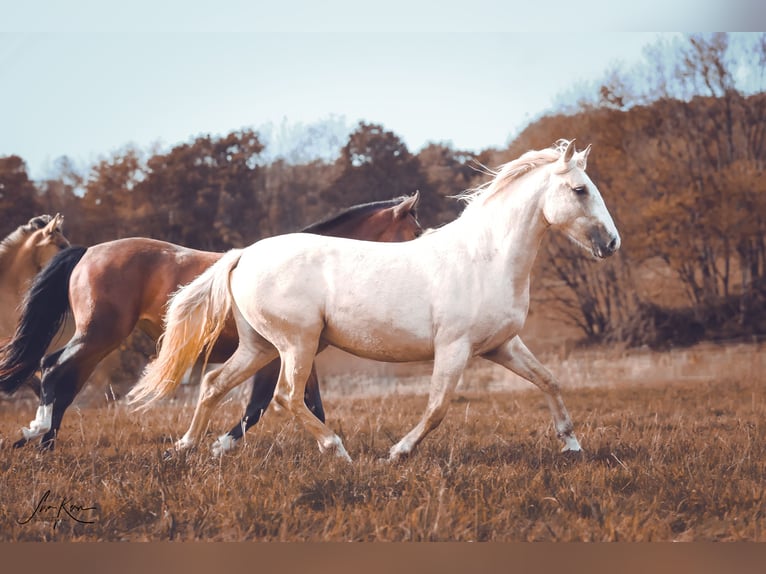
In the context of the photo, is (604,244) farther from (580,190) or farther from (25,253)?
(25,253)

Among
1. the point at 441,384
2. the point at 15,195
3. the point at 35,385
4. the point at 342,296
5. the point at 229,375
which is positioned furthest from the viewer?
the point at 35,385

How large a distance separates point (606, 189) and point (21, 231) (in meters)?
4.24

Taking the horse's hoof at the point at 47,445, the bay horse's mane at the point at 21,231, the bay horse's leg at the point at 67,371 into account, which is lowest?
the horse's hoof at the point at 47,445

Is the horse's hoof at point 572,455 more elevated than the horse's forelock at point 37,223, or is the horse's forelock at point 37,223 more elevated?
the horse's forelock at point 37,223

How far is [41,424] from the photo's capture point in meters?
3.66

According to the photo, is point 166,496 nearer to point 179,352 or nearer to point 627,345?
point 179,352

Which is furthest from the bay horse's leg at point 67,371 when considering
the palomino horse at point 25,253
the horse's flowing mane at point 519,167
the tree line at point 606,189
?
the horse's flowing mane at point 519,167

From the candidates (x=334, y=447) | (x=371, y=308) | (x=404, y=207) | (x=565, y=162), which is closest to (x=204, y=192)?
(x=404, y=207)

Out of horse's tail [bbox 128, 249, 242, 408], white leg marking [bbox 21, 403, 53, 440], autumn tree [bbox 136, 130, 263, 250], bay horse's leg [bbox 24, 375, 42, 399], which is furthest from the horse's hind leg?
bay horse's leg [bbox 24, 375, 42, 399]

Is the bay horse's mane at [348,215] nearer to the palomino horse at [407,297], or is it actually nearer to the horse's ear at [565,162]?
the palomino horse at [407,297]

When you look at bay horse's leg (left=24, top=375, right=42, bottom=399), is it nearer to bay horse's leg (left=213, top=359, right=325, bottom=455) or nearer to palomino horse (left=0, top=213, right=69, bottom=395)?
palomino horse (left=0, top=213, right=69, bottom=395)

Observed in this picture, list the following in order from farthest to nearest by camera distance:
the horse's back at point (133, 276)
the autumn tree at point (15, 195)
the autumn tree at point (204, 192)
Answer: the autumn tree at point (204, 192) → the autumn tree at point (15, 195) → the horse's back at point (133, 276)

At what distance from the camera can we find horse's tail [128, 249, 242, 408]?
11.5ft
